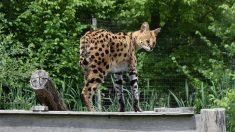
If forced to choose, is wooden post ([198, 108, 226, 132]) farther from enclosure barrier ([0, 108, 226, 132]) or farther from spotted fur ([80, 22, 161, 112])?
spotted fur ([80, 22, 161, 112])

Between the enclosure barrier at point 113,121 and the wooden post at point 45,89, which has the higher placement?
the wooden post at point 45,89

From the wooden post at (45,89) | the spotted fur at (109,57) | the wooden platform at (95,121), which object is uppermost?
the spotted fur at (109,57)

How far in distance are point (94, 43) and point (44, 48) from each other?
12.9ft

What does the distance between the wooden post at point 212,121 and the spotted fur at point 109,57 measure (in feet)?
4.96

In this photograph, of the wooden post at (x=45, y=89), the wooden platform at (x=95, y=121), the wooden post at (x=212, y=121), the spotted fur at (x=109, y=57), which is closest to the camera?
the wooden post at (x=212, y=121)

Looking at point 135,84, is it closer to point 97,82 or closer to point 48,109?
point 97,82

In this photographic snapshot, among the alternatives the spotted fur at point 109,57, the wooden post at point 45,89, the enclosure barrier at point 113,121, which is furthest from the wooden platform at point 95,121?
the spotted fur at point 109,57

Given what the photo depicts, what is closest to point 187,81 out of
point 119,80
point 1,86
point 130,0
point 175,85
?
point 175,85

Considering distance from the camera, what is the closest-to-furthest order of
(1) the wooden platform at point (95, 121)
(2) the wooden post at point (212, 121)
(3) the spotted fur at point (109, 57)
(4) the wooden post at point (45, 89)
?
1. (2) the wooden post at point (212, 121)
2. (1) the wooden platform at point (95, 121)
3. (4) the wooden post at point (45, 89)
4. (3) the spotted fur at point (109, 57)

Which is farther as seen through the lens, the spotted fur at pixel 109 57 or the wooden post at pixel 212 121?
the spotted fur at pixel 109 57

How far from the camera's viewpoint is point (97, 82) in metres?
5.62

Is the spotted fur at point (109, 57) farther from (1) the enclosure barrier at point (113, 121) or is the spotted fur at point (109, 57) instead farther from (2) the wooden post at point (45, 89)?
(1) the enclosure barrier at point (113, 121)

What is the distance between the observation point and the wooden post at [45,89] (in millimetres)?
4895

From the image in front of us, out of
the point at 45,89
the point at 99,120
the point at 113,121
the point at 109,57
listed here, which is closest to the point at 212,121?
the point at 113,121
